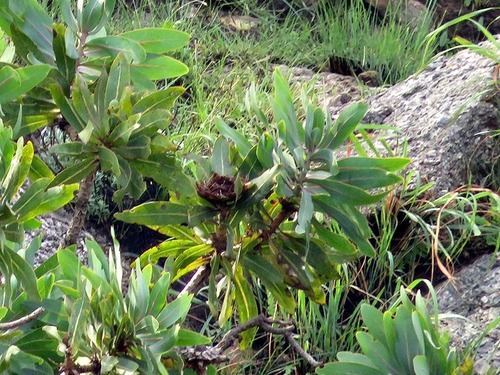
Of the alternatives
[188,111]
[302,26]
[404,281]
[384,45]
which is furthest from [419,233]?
[302,26]

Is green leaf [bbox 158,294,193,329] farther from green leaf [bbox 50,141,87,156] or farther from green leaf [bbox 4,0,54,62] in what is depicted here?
green leaf [bbox 4,0,54,62]

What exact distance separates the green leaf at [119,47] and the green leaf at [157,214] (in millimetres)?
314

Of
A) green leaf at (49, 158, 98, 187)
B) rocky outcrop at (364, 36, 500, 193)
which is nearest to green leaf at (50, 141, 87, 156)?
green leaf at (49, 158, 98, 187)

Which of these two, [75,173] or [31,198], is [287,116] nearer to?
[75,173]

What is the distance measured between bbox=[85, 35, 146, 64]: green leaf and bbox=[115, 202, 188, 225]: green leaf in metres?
0.31

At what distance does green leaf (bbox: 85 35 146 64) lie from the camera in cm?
149

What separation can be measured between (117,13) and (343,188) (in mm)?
3306

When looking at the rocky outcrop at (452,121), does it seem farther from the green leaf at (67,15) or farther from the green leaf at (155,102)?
the green leaf at (67,15)

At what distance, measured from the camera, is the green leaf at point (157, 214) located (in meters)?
1.64

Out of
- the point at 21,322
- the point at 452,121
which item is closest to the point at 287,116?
the point at 21,322

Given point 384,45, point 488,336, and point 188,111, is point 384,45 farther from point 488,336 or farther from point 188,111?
point 488,336

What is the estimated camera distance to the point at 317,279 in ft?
5.77

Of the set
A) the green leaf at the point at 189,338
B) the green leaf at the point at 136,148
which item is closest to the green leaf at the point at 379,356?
the green leaf at the point at 189,338

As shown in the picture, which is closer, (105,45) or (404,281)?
(105,45)
